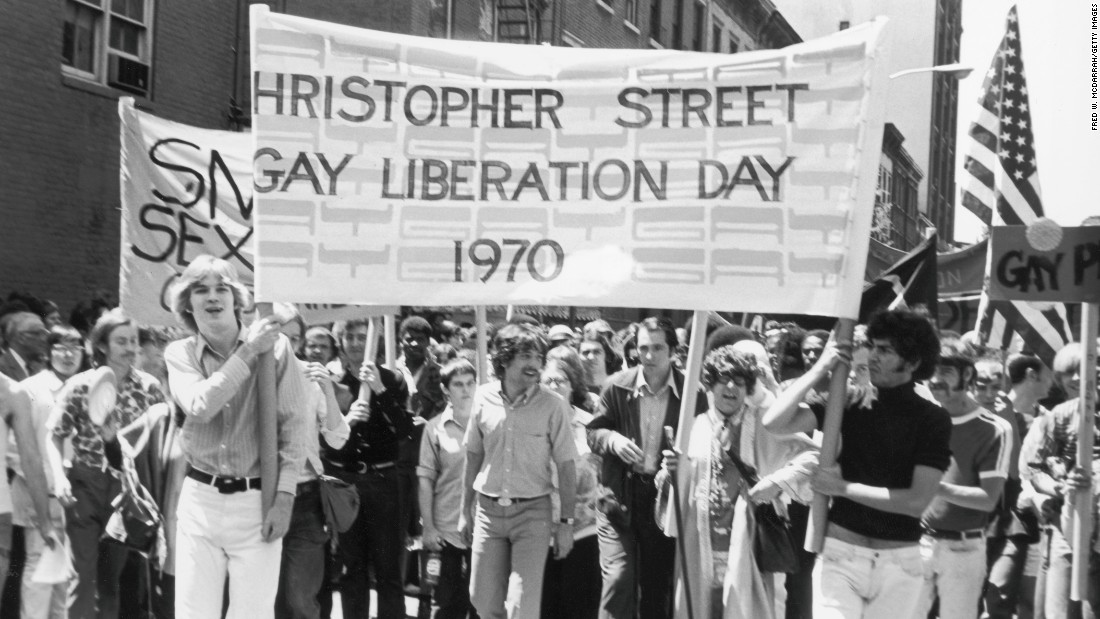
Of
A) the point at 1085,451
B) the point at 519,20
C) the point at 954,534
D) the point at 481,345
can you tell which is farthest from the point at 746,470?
the point at 519,20

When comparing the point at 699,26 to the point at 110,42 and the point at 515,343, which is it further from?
the point at 515,343

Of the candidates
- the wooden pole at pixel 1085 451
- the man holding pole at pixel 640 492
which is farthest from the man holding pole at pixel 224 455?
the wooden pole at pixel 1085 451

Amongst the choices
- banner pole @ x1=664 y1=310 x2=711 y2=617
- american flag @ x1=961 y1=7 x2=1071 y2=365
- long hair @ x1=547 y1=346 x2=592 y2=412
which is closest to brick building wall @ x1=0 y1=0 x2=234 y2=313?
long hair @ x1=547 y1=346 x2=592 y2=412

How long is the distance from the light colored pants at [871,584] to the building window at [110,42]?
39.1 feet

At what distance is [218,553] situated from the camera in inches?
223

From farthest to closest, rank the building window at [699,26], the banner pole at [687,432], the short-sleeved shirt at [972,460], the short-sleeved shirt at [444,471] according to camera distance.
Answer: the building window at [699,26] < the short-sleeved shirt at [444,471] < the short-sleeved shirt at [972,460] < the banner pole at [687,432]

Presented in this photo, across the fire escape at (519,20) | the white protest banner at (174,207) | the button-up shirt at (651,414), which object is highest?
the fire escape at (519,20)

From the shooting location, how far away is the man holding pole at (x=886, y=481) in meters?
5.28

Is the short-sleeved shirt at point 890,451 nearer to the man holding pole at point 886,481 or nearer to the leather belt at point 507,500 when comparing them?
the man holding pole at point 886,481

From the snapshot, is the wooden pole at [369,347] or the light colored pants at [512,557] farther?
the wooden pole at [369,347]

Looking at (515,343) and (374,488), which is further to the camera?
(374,488)

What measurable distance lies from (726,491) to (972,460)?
136 cm

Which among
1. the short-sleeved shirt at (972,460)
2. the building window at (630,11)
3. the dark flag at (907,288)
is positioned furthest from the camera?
the building window at (630,11)

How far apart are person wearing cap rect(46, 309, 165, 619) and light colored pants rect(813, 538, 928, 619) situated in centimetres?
388
